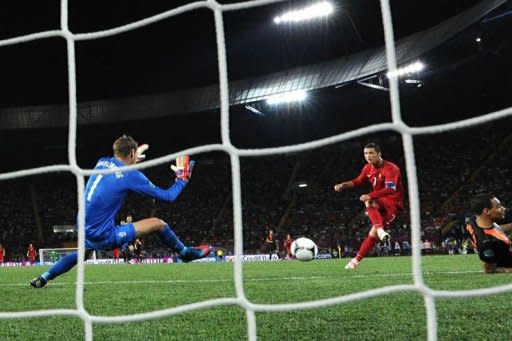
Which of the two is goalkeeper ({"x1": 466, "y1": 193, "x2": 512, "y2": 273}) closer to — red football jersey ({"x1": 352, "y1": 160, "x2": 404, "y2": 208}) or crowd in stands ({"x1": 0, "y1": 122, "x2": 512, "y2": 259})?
red football jersey ({"x1": 352, "y1": 160, "x2": 404, "y2": 208})

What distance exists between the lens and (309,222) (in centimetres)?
2028

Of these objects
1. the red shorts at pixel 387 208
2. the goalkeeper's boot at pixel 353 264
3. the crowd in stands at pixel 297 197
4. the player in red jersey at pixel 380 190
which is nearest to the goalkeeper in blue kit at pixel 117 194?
the player in red jersey at pixel 380 190

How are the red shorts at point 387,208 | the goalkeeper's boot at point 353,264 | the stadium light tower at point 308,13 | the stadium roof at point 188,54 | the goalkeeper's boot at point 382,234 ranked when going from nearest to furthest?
the goalkeeper's boot at point 382,234 < the red shorts at point 387,208 < the goalkeeper's boot at point 353,264 < the stadium light tower at point 308,13 < the stadium roof at point 188,54

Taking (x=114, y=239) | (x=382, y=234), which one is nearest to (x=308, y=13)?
(x=382, y=234)

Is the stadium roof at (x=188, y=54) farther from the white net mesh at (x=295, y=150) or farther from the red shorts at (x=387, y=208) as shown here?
the white net mesh at (x=295, y=150)

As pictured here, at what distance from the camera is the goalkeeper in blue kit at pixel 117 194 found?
384 cm

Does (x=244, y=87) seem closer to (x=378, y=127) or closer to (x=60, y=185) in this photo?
(x=60, y=185)

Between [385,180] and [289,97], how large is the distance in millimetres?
13006

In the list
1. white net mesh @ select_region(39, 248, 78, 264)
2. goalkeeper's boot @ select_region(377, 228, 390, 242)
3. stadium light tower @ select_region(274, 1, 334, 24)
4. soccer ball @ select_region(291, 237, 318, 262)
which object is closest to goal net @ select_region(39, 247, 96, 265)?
white net mesh @ select_region(39, 248, 78, 264)

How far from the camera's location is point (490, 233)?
489cm

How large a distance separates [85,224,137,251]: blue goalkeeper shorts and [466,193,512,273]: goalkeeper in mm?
2699

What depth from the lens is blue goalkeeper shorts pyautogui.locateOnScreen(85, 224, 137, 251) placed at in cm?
424

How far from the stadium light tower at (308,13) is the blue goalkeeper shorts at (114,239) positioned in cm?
1141

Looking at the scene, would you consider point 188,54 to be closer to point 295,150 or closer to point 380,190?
point 380,190
